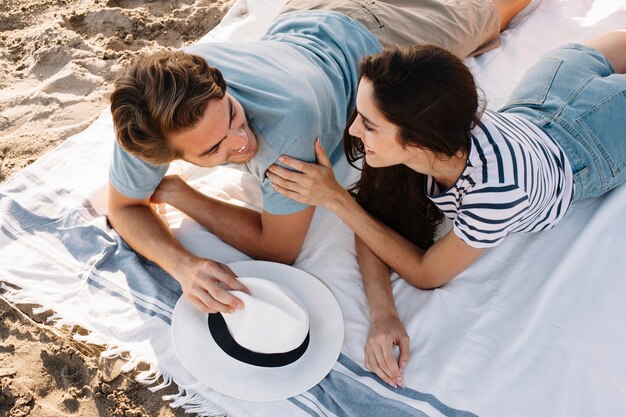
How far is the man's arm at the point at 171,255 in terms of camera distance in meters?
1.92

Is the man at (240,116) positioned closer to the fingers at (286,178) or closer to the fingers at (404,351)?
the fingers at (286,178)

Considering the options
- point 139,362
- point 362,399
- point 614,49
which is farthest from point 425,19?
point 139,362

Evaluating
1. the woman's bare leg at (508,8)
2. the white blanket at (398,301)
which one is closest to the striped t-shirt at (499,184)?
the white blanket at (398,301)

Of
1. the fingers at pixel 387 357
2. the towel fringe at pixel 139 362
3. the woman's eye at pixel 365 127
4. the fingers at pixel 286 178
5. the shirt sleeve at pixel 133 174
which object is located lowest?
the towel fringe at pixel 139 362

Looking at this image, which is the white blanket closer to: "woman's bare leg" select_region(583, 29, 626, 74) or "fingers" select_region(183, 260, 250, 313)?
"fingers" select_region(183, 260, 250, 313)

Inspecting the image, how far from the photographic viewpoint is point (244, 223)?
7.68ft

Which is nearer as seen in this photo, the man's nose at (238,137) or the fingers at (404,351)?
the man's nose at (238,137)

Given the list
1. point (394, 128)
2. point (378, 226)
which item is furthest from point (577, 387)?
point (394, 128)

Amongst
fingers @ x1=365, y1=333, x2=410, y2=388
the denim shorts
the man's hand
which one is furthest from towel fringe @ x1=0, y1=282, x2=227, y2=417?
the denim shorts

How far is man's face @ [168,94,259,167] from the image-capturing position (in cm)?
175

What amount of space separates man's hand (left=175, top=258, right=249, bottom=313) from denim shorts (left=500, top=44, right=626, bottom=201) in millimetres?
1380

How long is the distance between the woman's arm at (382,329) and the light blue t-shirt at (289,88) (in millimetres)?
426

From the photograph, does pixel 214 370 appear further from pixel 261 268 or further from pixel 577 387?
pixel 577 387

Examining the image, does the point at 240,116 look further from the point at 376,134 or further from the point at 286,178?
the point at 376,134
